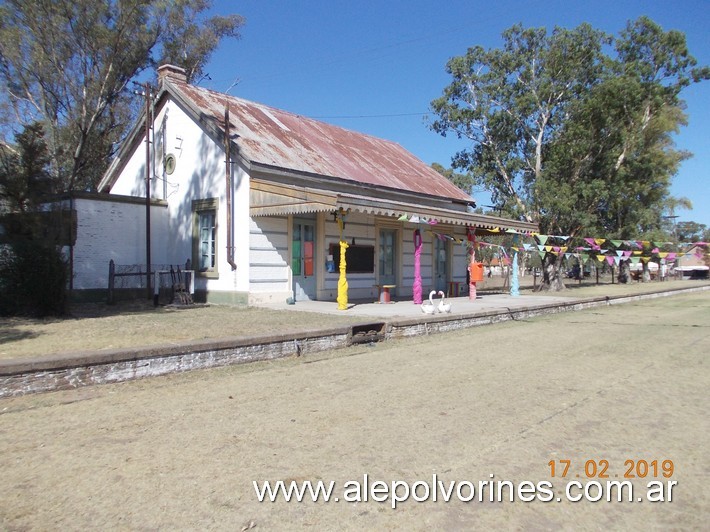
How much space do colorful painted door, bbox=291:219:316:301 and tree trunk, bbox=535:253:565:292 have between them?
53.7 feet

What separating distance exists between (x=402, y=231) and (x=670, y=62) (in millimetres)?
19655

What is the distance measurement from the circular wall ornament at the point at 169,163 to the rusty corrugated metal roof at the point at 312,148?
6.46 ft

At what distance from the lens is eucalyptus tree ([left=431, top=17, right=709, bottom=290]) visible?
87.5 ft

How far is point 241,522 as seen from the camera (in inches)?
139

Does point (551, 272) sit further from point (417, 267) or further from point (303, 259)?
point (303, 259)

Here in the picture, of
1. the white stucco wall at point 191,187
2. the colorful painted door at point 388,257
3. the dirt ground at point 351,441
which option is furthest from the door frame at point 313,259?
the dirt ground at point 351,441

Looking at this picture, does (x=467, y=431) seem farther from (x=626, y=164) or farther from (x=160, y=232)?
(x=626, y=164)

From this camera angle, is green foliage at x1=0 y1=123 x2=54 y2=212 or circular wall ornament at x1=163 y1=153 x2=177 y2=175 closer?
green foliage at x1=0 y1=123 x2=54 y2=212

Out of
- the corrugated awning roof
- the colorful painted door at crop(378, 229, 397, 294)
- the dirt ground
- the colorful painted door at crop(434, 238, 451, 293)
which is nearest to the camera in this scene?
the dirt ground

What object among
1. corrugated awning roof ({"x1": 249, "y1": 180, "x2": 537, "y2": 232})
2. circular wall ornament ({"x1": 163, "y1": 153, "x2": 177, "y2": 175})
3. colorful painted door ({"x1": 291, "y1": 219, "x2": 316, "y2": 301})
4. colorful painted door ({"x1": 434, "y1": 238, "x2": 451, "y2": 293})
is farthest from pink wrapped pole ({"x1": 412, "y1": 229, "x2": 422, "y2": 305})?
circular wall ornament ({"x1": 163, "y1": 153, "x2": 177, "y2": 175})

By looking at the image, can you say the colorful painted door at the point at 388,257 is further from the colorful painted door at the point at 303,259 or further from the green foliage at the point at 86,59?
the green foliage at the point at 86,59

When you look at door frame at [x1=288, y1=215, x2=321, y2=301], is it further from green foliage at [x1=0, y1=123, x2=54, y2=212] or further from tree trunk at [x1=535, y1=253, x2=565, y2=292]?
tree trunk at [x1=535, y1=253, x2=565, y2=292]
